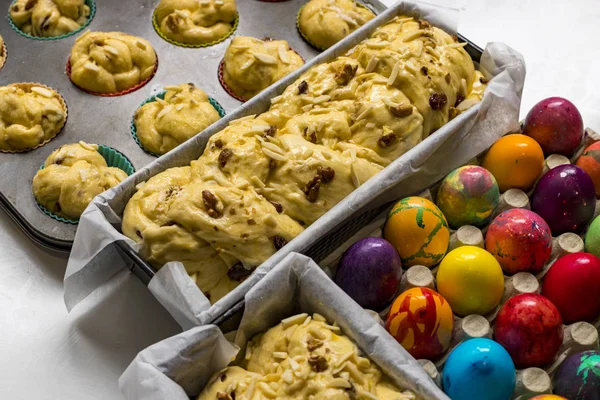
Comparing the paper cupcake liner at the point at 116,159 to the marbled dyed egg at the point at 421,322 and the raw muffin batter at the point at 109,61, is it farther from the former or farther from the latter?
the marbled dyed egg at the point at 421,322

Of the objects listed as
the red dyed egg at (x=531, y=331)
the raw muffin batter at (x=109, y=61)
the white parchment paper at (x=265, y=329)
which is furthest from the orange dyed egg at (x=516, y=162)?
the raw muffin batter at (x=109, y=61)

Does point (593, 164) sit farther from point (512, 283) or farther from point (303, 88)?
point (303, 88)

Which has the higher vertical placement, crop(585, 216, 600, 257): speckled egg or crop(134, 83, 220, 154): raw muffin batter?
crop(585, 216, 600, 257): speckled egg

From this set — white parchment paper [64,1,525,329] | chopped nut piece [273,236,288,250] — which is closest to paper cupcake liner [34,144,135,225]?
white parchment paper [64,1,525,329]

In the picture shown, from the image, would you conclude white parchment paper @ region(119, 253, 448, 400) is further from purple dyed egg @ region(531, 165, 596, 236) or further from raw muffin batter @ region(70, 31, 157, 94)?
raw muffin batter @ region(70, 31, 157, 94)

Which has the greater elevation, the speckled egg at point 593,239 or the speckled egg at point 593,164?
the speckled egg at point 593,164

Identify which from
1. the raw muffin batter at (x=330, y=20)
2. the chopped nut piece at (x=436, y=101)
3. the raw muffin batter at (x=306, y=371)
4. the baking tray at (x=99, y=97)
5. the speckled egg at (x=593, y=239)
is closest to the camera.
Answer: the raw muffin batter at (x=306, y=371)
